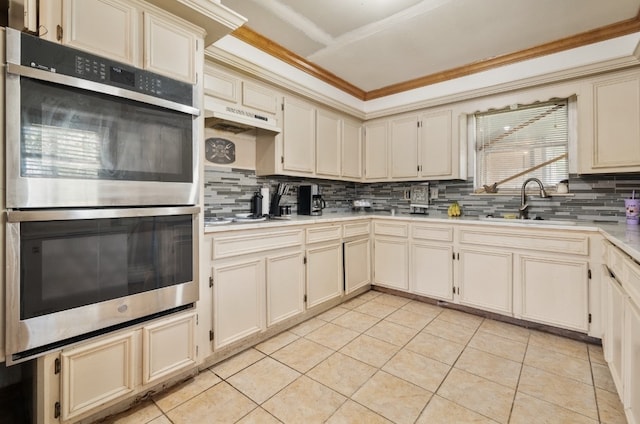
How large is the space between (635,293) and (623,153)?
1876 mm

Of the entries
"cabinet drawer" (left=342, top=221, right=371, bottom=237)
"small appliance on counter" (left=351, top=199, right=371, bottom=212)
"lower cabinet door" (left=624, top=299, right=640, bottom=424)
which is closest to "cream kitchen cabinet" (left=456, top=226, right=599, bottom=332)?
"cabinet drawer" (left=342, top=221, right=371, bottom=237)

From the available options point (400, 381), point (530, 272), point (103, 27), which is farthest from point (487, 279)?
point (103, 27)

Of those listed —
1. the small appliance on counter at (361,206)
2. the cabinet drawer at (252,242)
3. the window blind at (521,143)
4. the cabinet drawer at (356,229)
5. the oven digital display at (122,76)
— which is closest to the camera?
the oven digital display at (122,76)

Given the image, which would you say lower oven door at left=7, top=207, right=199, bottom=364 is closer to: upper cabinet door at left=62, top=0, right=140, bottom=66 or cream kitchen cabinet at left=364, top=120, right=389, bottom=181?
upper cabinet door at left=62, top=0, right=140, bottom=66

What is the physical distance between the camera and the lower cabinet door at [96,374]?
4.45 feet

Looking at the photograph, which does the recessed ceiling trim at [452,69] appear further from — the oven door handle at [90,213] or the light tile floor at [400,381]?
the light tile floor at [400,381]

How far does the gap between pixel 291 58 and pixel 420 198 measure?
7.22 feet

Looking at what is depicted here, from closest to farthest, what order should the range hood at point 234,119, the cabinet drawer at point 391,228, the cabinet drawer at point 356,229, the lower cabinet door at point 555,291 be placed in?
the range hood at point 234,119, the lower cabinet door at point 555,291, the cabinet drawer at point 356,229, the cabinet drawer at point 391,228

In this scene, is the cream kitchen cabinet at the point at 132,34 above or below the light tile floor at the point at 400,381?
above

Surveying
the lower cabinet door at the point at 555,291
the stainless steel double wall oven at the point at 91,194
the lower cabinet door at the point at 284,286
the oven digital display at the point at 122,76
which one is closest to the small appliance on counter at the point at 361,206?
the lower cabinet door at the point at 284,286

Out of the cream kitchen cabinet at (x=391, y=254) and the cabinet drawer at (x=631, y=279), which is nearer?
the cabinet drawer at (x=631, y=279)

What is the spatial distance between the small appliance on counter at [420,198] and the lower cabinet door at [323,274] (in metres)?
1.26

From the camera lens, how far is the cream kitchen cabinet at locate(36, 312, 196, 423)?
1326 millimetres

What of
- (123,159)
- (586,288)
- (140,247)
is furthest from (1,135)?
(586,288)
